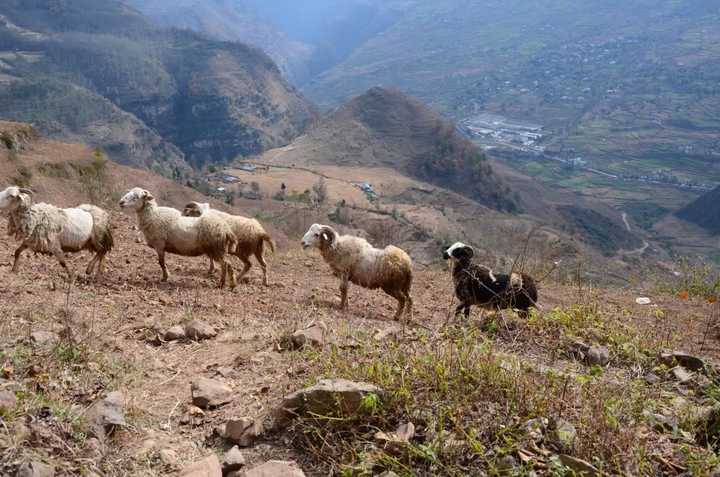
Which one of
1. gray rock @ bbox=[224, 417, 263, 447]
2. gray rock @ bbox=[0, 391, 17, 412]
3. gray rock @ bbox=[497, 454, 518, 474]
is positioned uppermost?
gray rock @ bbox=[497, 454, 518, 474]

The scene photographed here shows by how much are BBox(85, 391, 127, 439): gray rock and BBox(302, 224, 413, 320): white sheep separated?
4.81m

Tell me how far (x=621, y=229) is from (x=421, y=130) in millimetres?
25929

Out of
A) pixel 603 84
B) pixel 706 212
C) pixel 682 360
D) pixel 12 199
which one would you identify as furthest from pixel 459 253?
pixel 603 84

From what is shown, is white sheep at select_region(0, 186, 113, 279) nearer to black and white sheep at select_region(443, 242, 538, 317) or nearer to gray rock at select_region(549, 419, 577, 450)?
black and white sheep at select_region(443, 242, 538, 317)

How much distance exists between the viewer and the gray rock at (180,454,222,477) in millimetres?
3246

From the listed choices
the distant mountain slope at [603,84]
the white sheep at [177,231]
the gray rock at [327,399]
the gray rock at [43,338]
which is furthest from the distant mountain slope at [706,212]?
the gray rock at [43,338]

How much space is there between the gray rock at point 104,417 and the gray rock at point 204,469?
570 millimetres

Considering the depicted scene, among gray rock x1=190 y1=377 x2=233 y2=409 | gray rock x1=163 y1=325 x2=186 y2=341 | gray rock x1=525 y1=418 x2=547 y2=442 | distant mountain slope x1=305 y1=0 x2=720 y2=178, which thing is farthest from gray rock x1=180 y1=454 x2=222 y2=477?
distant mountain slope x1=305 y1=0 x2=720 y2=178

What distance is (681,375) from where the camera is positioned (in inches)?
184

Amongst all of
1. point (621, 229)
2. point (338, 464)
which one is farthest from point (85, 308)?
point (621, 229)

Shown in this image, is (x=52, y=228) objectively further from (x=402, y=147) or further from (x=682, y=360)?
(x=402, y=147)

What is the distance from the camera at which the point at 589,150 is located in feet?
348

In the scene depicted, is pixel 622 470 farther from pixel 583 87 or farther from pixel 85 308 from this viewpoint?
pixel 583 87

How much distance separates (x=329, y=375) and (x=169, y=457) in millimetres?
1164
